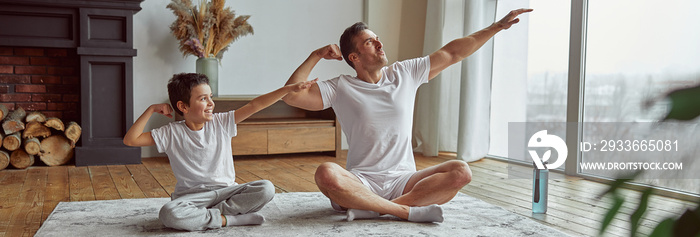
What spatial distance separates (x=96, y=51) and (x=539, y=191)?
3117mm

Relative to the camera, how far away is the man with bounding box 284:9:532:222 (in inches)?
92.8

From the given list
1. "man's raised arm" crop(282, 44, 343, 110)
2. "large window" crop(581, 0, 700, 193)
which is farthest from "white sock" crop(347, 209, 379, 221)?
"large window" crop(581, 0, 700, 193)

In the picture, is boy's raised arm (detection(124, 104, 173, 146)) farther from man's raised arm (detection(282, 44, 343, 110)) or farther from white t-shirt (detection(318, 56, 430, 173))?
white t-shirt (detection(318, 56, 430, 173))

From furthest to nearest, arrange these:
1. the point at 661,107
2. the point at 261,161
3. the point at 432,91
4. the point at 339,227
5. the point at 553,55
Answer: the point at 432,91
the point at 261,161
the point at 553,55
the point at 339,227
the point at 661,107

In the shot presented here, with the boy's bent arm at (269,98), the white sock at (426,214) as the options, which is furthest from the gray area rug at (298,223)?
the boy's bent arm at (269,98)

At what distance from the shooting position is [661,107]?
0.20m

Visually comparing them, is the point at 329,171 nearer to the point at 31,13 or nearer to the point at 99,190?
the point at 99,190

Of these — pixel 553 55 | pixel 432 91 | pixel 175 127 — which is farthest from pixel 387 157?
pixel 432 91

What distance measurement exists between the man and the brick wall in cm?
272

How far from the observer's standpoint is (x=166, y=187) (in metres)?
3.34

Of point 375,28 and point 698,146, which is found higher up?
point 375,28

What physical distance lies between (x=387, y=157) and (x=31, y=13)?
290 centimetres

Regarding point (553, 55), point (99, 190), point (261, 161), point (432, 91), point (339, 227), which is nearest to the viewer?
point (339, 227)

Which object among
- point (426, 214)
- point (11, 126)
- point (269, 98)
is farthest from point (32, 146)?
point (426, 214)
